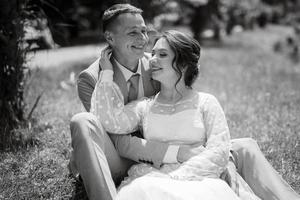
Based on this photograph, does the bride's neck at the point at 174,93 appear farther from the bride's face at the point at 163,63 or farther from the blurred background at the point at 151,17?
the blurred background at the point at 151,17

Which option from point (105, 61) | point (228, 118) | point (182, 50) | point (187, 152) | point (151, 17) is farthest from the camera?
point (151, 17)

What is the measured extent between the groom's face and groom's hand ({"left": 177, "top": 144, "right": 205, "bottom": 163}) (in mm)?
1110

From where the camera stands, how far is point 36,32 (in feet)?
21.4

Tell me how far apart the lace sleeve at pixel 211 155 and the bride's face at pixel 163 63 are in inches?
19.0

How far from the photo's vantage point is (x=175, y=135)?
389cm

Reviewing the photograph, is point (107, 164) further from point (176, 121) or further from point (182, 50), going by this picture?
point (182, 50)

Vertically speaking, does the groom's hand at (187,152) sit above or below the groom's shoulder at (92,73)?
below

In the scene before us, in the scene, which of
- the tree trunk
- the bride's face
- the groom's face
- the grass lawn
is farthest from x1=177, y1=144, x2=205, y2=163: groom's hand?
the tree trunk

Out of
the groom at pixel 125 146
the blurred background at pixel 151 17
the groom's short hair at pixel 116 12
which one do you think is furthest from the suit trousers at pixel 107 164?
the blurred background at pixel 151 17

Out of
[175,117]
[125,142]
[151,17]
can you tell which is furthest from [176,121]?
[151,17]

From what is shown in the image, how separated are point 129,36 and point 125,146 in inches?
45.5

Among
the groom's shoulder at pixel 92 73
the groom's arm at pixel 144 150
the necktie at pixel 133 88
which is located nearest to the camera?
the groom's arm at pixel 144 150

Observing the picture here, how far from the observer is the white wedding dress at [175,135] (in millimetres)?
3322

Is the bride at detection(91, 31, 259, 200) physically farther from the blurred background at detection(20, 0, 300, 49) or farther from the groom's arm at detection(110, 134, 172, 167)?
the blurred background at detection(20, 0, 300, 49)
